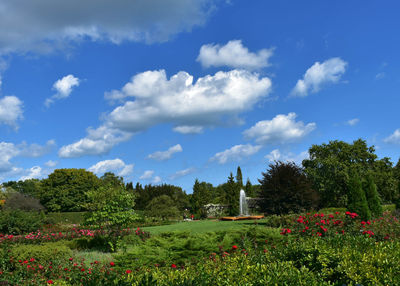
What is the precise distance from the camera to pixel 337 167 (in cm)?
3200

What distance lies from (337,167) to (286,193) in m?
18.0

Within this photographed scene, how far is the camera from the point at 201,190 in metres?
40.0

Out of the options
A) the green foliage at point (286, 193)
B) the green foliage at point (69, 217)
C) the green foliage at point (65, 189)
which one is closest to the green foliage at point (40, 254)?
the green foliage at point (286, 193)

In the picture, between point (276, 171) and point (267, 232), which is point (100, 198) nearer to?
point (267, 232)

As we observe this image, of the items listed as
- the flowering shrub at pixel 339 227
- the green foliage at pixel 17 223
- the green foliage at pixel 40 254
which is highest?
the green foliage at pixel 17 223


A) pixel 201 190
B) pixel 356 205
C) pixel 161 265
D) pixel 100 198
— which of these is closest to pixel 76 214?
pixel 201 190

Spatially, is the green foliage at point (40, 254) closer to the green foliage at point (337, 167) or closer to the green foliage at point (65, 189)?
the green foliage at point (337, 167)

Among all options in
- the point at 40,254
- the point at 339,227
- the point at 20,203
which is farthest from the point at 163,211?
the point at 339,227

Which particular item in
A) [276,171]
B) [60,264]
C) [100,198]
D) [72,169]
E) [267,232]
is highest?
[72,169]

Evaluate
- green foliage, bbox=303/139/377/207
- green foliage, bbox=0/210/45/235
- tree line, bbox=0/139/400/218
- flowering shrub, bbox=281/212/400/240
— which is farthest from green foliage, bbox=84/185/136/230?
green foliage, bbox=303/139/377/207

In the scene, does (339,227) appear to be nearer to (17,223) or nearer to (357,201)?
(357,201)

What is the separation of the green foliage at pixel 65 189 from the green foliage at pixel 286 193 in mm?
31513

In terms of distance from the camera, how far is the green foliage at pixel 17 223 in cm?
1768

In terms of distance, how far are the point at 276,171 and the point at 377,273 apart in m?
13.6
